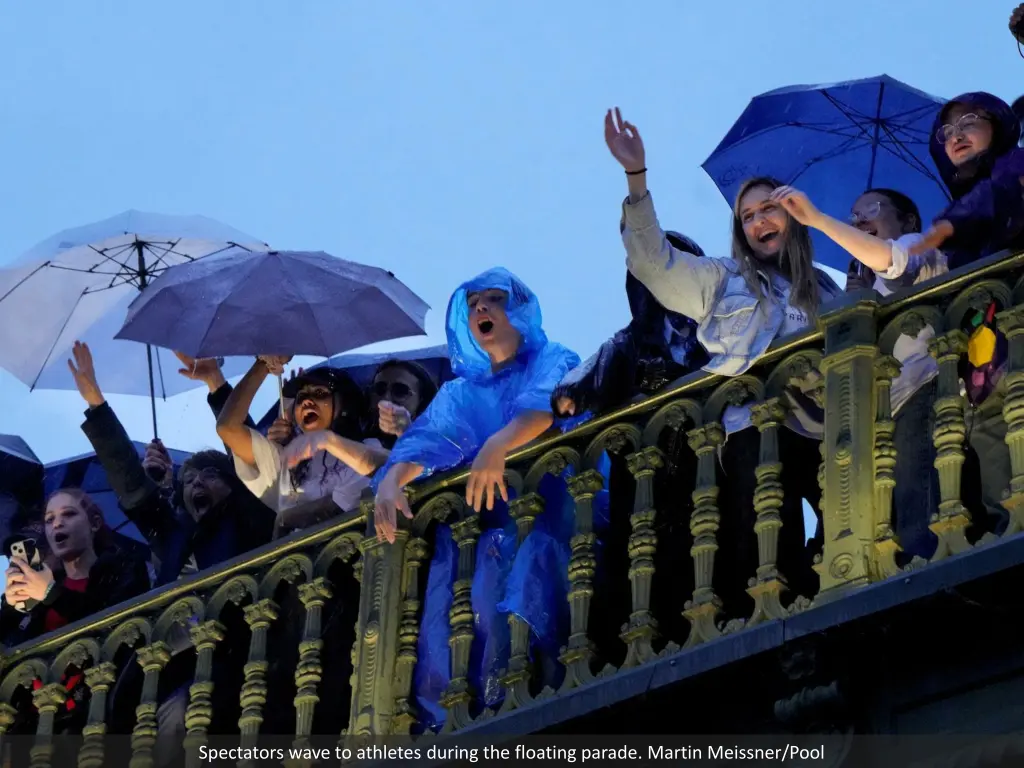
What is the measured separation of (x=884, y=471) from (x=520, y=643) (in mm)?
1658

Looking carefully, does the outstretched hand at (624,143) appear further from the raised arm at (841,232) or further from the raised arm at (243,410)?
the raised arm at (243,410)

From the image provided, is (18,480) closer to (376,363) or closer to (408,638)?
(376,363)

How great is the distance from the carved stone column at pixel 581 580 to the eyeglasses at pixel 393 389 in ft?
8.22

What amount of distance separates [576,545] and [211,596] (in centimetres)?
197

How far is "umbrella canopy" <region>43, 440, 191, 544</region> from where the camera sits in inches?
599

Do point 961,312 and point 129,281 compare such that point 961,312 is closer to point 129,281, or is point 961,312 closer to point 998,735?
point 998,735

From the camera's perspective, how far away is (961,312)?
8.76 meters

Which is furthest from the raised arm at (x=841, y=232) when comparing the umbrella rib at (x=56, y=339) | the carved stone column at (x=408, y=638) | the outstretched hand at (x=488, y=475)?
the umbrella rib at (x=56, y=339)

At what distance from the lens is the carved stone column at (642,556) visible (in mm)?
9141

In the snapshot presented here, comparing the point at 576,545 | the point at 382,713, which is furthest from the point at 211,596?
the point at 576,545

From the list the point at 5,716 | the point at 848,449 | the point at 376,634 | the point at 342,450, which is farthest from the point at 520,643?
the point at 5,716

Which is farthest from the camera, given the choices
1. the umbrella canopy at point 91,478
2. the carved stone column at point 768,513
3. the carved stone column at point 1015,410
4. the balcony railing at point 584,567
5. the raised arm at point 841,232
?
the umbrella canopy at point 91,478

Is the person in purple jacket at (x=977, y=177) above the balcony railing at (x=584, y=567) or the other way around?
above

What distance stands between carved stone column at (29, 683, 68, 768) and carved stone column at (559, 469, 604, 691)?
9.10 feet
